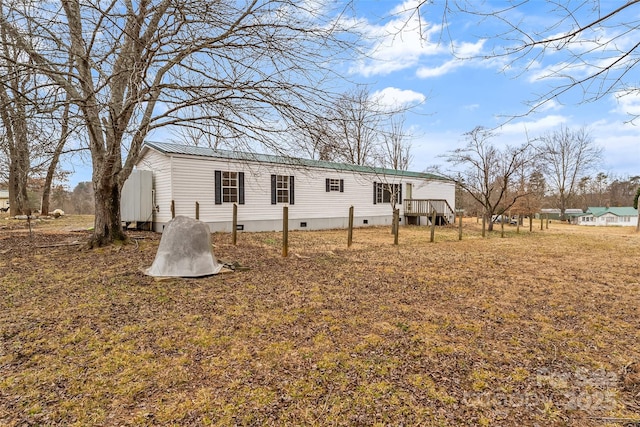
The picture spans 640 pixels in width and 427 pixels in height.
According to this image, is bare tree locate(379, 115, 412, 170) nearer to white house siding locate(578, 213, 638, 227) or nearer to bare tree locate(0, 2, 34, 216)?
bare tree locate(0, 2, 34, 216)

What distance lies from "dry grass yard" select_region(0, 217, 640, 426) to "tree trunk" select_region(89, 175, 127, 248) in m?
1.46

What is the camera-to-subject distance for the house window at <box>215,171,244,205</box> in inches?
466

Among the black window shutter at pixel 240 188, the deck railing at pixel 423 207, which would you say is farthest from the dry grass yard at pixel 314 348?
the deck railing at pixel 423 207

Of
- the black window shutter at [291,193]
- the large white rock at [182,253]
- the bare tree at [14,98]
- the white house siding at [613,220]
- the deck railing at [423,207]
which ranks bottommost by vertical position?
the white house siding at [613,220]

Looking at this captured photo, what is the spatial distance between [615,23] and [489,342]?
2732 millimetres

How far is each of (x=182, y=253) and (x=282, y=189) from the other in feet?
27.5

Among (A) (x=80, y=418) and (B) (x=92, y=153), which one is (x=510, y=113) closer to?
(A) (x=80, y=418)

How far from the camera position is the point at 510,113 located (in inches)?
93.7

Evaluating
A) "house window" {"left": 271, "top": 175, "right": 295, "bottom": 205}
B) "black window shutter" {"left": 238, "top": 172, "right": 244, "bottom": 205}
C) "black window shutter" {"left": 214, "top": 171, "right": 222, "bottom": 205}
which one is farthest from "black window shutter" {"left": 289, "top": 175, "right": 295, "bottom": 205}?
"black window shutter" {"left": 214, "top": 171, "right": 222, "bottom": 205}

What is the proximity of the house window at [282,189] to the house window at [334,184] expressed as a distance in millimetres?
2068

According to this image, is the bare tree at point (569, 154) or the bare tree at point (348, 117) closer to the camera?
the bare tree at point (348, 117)

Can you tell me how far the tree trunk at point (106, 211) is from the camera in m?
7.33

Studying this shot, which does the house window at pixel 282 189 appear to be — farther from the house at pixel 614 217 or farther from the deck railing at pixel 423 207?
the house at pixel 614 217

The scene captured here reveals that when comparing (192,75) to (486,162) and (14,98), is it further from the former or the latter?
(486,162)
